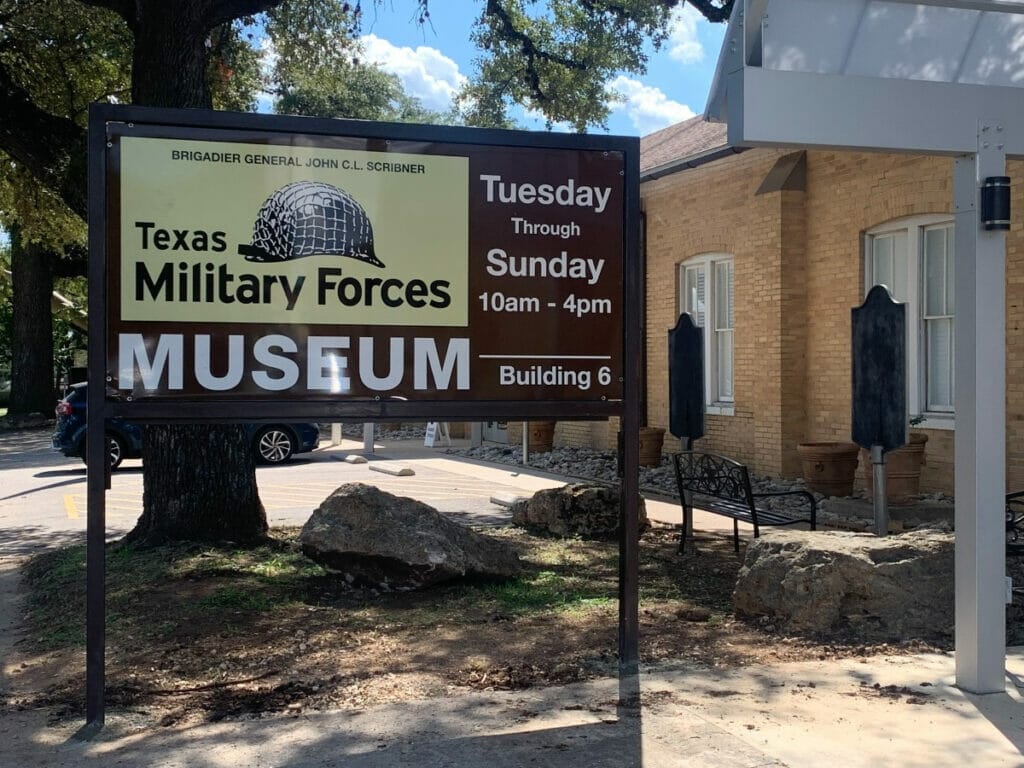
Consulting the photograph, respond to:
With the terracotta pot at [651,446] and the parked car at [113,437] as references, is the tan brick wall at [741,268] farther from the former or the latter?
the parked car at [113,437]

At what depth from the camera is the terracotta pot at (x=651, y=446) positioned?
15516 millimetres

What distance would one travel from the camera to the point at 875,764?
160 inches

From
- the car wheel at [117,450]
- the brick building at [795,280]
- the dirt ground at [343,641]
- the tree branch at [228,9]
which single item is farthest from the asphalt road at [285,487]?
the tree branch at [228,9]

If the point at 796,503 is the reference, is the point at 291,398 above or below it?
above

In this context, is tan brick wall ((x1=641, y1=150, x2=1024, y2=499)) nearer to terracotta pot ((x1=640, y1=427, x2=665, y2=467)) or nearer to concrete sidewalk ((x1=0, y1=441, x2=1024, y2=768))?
terracotta pot ((x1=640, y1=427, x2=665, y2=467))

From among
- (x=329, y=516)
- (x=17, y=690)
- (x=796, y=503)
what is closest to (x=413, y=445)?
(x=796, y=503)

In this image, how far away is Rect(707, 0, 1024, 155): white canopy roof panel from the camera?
15.4 feet

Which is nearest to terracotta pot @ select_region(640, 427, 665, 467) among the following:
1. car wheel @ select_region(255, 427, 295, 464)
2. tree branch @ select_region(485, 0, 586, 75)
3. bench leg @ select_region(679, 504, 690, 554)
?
tree branch @ select_region(485, 0, 586, 75)

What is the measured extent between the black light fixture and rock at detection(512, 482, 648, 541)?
503cm

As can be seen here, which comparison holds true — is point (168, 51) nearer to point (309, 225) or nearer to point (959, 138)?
point (309, 225)

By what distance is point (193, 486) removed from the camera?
832 cm

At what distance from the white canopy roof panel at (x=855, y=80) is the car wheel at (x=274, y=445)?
14.0 meters

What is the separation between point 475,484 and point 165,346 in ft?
34.0

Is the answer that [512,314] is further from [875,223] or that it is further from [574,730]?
[875,223]
